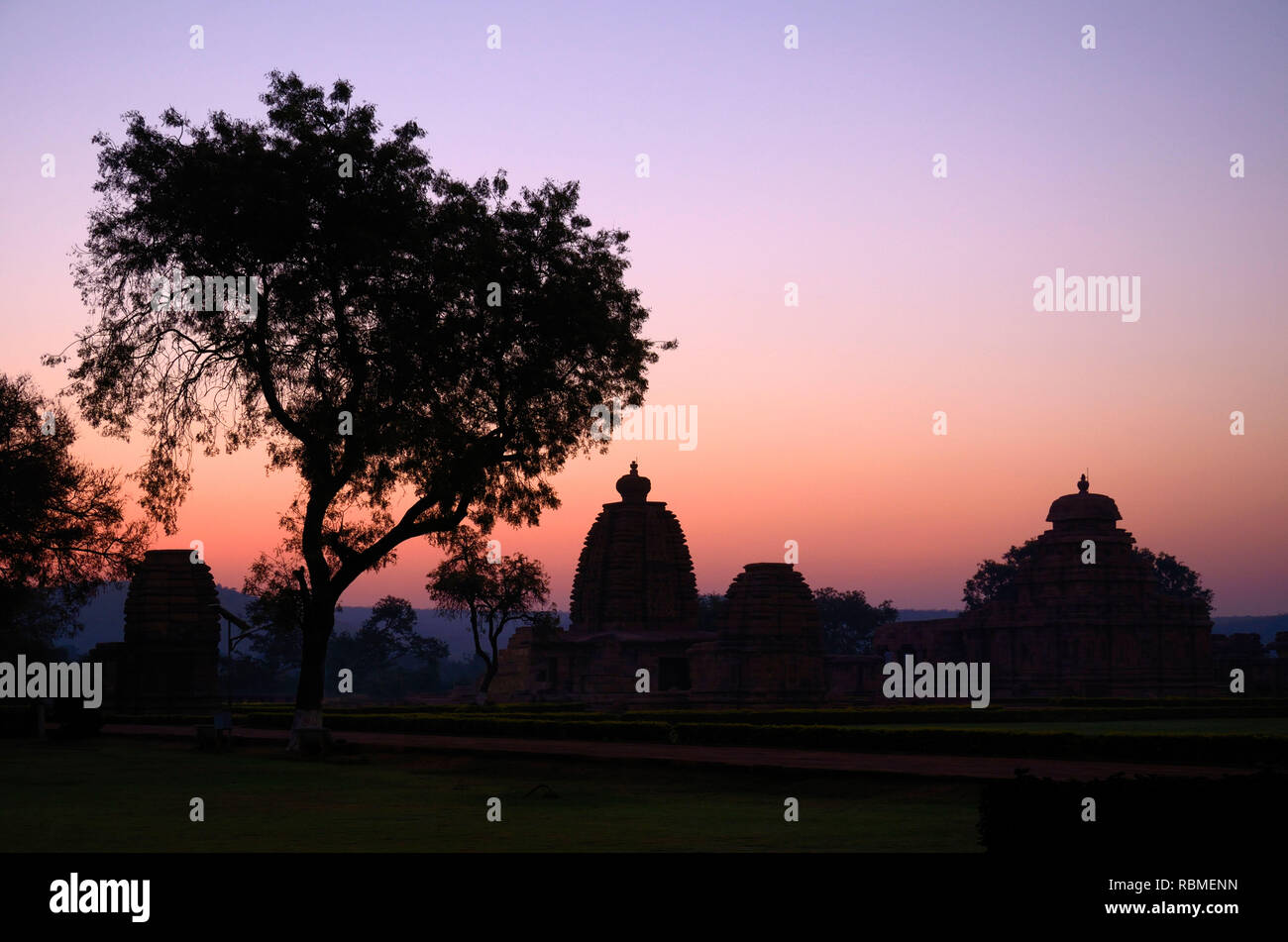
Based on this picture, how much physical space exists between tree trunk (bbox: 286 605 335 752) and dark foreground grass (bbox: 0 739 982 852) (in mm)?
1845

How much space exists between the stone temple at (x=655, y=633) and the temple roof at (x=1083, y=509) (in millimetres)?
23807

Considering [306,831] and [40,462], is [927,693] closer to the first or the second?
[40,462]

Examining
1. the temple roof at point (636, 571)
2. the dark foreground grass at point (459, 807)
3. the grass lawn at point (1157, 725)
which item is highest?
the temple roof at point (636, 571)

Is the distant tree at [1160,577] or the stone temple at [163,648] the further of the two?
the distant tree at [1160,577]

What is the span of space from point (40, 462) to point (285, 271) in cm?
1461

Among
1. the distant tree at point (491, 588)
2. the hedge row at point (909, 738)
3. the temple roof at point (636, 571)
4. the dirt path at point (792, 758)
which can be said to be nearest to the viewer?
the dirt path at point (792, 758)

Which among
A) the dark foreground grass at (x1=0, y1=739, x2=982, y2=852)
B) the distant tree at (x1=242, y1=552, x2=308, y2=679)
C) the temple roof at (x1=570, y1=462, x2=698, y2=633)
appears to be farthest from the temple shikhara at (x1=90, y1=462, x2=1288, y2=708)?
the dark foreground grass at (x1=0, y1=739, x2=982, y2=852)

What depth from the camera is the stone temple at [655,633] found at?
65062mm

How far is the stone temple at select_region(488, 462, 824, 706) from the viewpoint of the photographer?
6506cm

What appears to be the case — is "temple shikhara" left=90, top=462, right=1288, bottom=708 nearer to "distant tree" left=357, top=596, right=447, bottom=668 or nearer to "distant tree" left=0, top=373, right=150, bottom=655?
"distant tree" left=0, top=373, right=150, bottom=655

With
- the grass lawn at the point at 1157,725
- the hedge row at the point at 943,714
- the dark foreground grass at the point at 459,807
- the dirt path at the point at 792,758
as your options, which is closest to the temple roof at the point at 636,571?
the hedge row at the point at 943,714

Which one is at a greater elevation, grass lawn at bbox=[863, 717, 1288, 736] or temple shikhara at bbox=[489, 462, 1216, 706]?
temple shikhara at bbox=[489, 462, 1216, 706]

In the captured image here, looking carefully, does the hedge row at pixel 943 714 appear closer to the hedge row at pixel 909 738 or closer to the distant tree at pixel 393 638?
the hedge row at pixel 909 738
